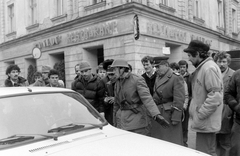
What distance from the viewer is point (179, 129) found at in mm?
4273

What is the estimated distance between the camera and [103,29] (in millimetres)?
13195

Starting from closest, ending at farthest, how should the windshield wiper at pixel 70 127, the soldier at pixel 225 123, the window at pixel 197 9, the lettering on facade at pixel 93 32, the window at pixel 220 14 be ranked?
1. the windshield wiper at pixel 70 127
2. the soldier at pixel 225 123
3. the lettering on facade at pixel 93 32
4. the window at pixel 197 9
5. the window at pixel 220 14

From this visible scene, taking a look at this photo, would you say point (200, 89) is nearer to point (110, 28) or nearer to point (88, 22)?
point (110, 28)

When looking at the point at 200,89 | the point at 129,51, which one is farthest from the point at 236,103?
the point at 129,51

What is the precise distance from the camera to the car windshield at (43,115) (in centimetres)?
246

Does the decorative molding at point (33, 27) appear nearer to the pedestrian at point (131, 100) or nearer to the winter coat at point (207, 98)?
the pedestrian at point (131, 100)

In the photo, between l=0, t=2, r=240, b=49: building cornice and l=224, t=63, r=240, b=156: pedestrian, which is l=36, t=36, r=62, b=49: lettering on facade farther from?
l=224, t=63, r=240, b=156: pedestrian

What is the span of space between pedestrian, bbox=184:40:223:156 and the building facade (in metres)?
8.36

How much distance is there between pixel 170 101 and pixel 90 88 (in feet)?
6.33

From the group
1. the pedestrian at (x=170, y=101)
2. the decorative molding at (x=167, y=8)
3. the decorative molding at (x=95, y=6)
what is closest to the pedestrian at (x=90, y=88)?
the pedestrian at (x=170, y=101)

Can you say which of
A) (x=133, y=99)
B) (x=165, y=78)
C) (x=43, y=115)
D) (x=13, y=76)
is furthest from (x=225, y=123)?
(x=13, y=76)

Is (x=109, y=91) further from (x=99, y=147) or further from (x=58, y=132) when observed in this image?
(x=99, y=147)

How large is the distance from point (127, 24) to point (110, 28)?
3.73 feet

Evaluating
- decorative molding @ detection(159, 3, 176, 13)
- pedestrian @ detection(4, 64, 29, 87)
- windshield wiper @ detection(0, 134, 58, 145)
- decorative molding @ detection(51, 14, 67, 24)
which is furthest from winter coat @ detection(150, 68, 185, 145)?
decorative molding @ detection(51, 14, 67, 24)
